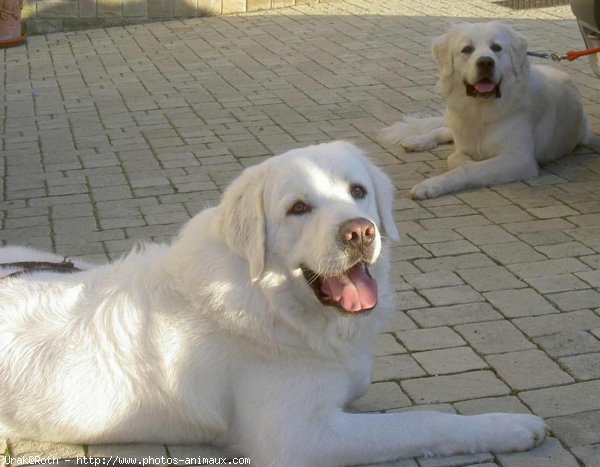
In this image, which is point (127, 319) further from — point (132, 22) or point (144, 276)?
point (132, 22)

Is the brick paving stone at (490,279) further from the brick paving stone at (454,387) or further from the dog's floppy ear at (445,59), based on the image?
the dog's floppy ear at (445,59)

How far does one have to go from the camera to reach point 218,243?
3.68m

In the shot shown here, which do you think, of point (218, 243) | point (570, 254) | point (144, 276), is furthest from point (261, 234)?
point (570, 254)

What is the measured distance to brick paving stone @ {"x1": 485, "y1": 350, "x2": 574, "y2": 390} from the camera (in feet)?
13.8

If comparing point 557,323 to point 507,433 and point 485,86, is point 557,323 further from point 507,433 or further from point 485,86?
point 485,86

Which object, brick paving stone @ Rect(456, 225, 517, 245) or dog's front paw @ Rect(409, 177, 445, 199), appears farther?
dog's front paw @ Rect(409, 177, 445, 199)

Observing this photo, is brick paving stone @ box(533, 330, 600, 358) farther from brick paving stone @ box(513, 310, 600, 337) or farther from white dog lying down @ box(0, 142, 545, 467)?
white dog lying down @ box(0, 142, 545, 467)

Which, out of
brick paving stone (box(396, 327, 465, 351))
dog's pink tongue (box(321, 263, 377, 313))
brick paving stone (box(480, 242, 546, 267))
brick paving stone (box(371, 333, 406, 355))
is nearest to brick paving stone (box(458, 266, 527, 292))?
brick paving stone (box(480, 242, 546, 267))

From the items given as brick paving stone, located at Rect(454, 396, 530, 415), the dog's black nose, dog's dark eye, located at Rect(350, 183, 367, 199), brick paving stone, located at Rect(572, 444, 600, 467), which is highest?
dog's dark eye, located at Rect(350, 183, 367, 199)

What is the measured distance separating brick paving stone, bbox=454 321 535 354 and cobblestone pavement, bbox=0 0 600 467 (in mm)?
10

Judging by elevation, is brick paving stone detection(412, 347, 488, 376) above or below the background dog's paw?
above

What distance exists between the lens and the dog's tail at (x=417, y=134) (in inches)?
316

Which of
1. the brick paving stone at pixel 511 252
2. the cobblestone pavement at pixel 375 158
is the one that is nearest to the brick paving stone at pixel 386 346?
the cobblestone pavement at pixel 375 158

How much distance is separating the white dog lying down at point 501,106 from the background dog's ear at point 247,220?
371cm
